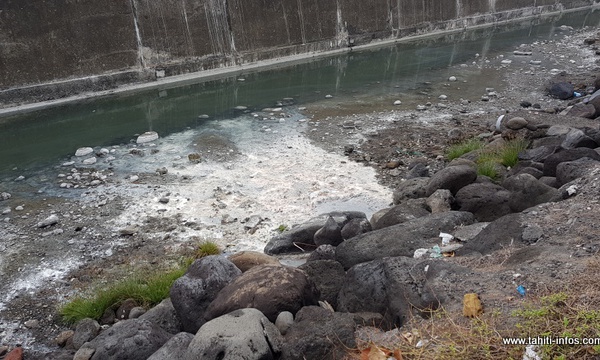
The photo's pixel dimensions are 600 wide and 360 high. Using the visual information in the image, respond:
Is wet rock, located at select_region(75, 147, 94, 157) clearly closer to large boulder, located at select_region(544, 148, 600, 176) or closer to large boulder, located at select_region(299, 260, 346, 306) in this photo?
large boulder, located at select_region(299, 260, 346, 306)

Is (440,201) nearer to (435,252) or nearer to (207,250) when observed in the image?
(435,252)

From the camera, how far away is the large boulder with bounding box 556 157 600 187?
4.44 metres

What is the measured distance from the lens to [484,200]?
4723mm

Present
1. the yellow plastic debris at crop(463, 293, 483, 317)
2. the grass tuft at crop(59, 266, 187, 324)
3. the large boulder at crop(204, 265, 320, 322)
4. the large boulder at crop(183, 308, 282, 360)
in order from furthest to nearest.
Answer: the grass tuft at crop(59, 266, 187, 324) < the large boulder at crop(204, 265, 320, 322) < the large boulder at crop(183, 308, 282, 360) < the yellow plastic debris at crop(463, 293, 483, 317)


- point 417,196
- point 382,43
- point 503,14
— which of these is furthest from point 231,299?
point 503,14

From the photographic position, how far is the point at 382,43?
17188 mm

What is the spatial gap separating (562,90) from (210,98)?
7.34 m

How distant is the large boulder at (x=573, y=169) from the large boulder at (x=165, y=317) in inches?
145

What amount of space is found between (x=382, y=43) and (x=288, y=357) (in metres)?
15.7

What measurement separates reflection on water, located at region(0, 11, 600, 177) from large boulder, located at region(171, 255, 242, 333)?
520 centimetres

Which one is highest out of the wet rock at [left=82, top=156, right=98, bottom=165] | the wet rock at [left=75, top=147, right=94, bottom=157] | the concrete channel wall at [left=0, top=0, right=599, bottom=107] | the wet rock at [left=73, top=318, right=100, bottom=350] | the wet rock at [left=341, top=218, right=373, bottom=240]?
the concrete channel wall at [left=0, top=0, right=599, bottom=107]

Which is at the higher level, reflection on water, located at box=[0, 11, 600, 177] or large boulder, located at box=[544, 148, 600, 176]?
reflection on water, located at box=[0, 11, 600, 177]

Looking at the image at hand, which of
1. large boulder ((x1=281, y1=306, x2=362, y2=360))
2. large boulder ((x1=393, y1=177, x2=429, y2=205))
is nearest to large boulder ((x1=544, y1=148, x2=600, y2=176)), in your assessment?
large boulder ((x1=393, y1=177, x2=429, y2=205))

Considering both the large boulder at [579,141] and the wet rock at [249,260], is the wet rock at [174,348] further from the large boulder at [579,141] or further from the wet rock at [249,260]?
the large boulder at [579,141]
